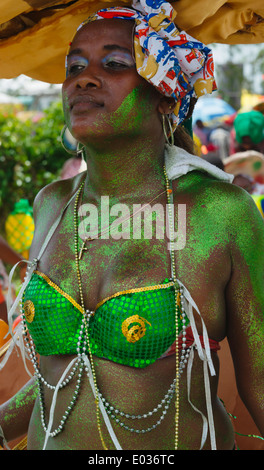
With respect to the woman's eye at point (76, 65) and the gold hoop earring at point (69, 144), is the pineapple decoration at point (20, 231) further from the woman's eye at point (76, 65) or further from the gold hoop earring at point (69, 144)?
the woman's eye at point (76, 65)

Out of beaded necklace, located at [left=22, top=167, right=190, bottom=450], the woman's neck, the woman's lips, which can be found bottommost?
beaded necklace, located at [left=22, top=167, right=190, bottom=450]

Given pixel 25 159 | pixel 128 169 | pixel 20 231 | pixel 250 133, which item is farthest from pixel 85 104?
pixel 25 159

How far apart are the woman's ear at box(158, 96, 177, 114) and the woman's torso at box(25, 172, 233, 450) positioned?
0.27 m

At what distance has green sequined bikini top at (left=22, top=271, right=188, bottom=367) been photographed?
69.4 inches

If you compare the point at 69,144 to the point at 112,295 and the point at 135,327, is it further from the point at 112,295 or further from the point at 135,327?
the point at 135,327

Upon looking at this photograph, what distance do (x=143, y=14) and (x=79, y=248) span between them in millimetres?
804

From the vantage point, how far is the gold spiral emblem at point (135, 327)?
1755 mm

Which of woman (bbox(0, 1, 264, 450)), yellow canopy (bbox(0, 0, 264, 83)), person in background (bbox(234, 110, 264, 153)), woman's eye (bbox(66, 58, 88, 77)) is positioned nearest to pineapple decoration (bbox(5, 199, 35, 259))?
person in background (bbox(234, 110, 264, 153))

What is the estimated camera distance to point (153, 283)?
1.80 meters

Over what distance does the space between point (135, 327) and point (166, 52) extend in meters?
0.86

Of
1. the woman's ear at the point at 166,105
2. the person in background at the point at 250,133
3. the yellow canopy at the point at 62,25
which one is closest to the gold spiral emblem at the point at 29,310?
the woman's ear at the point at 166,105

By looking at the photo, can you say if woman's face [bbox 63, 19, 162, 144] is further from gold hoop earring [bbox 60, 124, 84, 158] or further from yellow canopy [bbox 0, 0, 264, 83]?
gold hoop earring [bbox 60, 124, 84, 158]
